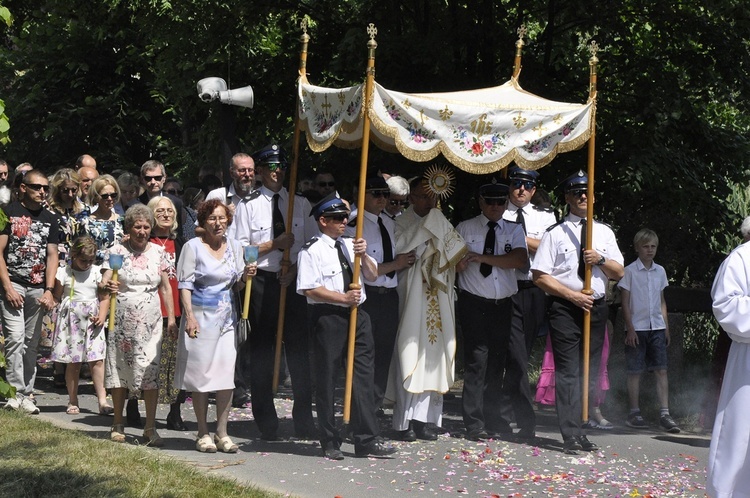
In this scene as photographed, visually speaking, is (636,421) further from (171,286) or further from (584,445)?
(171,286)

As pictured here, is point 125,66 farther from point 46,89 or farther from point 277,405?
point 277,405

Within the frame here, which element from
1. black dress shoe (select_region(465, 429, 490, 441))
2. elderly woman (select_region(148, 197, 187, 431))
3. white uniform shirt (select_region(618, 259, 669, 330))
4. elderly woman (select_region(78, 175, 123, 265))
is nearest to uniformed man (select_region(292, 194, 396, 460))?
black dress shoe (select_region(465, 429, 490, 441))

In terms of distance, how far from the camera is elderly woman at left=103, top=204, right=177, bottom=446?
9305mm

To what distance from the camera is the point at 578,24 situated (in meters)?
14.1

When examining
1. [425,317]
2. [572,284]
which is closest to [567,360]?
[572,284]

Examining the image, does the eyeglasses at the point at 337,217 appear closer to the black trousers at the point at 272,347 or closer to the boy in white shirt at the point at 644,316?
the black trousers at the point at 272,347

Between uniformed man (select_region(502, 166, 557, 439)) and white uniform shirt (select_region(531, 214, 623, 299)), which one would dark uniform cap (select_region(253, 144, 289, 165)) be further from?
white uniform shirt (select_region(531, 214, 623, 299))

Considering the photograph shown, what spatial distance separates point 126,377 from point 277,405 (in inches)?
100

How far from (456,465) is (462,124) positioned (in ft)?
8.64

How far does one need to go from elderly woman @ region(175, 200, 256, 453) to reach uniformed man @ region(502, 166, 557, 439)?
2524 mm

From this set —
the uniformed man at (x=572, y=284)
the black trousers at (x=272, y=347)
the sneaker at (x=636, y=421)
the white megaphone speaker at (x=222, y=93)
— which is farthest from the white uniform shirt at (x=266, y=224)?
the sneaker at (x=636, y=421)

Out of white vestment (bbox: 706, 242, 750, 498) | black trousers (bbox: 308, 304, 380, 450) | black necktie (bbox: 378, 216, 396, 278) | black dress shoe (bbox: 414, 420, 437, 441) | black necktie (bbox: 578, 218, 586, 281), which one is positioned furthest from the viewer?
black dress shoe (bbox: 414, 420, 437, 441)

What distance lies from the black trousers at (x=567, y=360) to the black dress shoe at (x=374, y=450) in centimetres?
145

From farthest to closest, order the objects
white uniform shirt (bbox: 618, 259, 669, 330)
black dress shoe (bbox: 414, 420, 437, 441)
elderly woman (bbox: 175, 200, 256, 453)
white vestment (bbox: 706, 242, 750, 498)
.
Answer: white uniform shirt (bbox: 618, 259, 669, 330) → black dress shoe (bbox: 414, 420, 437, 441) → elderly woman (bbox: 175, 200, 256, 453) → white vestment (bbox: 706, 242, 750, 498)
